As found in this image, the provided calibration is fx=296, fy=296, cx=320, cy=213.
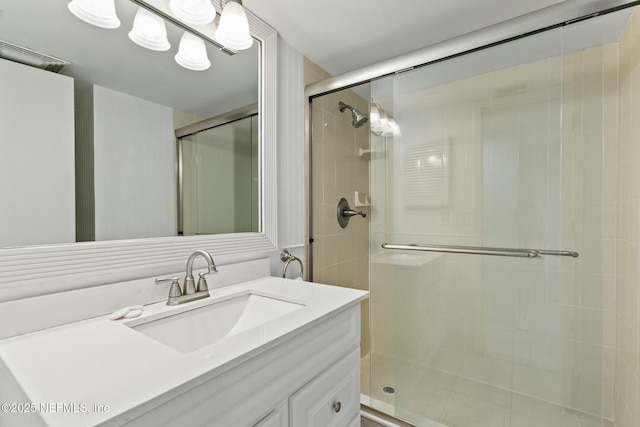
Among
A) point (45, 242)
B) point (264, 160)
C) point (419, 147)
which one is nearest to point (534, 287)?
point (419, 147)

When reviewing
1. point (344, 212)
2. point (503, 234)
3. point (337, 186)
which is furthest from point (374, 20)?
point (503, 234)

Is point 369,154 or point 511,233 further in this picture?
point 369,154

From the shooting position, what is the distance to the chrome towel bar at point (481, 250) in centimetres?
129

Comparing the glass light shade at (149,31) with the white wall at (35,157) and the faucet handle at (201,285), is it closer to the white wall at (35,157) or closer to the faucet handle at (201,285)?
the white wall at (35,157)

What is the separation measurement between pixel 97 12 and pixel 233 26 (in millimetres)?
418

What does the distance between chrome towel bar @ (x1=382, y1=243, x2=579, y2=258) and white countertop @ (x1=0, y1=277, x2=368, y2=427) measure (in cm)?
88

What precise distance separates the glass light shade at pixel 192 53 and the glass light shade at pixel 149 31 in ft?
0.19

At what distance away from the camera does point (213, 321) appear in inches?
38.5

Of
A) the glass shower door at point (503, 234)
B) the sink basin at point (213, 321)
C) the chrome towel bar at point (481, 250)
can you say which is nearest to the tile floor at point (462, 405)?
the glass shower door at point (503, 234)

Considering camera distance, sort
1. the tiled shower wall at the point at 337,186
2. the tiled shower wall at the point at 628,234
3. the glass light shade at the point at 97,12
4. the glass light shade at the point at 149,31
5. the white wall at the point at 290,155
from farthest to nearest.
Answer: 1. the tiled shower wall at the point at 337,186
2. the white wall at the point at 290,155
3. the tiled shower wall at the point at 628,234
4. the glass light shade at the point at 149,31
5. the glass light shade at the point at 97,12

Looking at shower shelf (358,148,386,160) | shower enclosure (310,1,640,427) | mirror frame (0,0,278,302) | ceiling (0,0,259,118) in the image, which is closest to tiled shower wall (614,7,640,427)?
shower enclosure (310,1,640,427)

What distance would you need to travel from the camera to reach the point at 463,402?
1438 millimetres

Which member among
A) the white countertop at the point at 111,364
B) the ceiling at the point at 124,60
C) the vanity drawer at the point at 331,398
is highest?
the ceiling at the point at 124,60

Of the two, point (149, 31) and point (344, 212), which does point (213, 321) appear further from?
point (344, 212)
